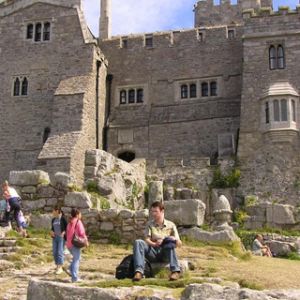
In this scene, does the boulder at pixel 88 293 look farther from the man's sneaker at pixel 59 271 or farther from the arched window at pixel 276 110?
the arched window at pixel 276 110

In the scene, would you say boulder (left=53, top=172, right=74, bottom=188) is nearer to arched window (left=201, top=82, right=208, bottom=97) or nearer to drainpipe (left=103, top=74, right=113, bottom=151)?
drainpipe (left=103, top=74, right=113, bottom=151)

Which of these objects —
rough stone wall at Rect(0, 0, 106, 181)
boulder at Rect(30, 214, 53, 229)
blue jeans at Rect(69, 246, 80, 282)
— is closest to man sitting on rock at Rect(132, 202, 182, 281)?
blue jeans at Rect(69, 246, 80, 282)

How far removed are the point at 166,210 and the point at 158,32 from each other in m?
22.4

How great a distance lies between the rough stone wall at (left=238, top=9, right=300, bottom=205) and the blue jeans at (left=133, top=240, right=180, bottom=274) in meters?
18.5

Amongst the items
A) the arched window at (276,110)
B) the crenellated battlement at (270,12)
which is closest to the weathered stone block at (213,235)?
the arched window at (276,110)

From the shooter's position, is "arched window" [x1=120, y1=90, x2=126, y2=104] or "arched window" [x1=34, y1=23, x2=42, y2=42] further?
"arched window" [x1=120, y1=90, x2=126, y2=104]

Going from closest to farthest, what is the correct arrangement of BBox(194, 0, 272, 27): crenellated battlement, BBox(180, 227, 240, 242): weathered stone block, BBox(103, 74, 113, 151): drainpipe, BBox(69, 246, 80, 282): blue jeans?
BBox(69, 246, 80, 282): blue jeans
BBox(180, 227, 240, 242): weathered stone block
BBox(103, 74, 113, 151): drainpipe
BBox(194, 0, 272, 27): crenellated battlement

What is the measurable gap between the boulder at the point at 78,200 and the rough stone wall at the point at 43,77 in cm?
1495

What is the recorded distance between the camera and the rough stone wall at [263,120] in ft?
97.7

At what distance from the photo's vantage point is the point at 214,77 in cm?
3556

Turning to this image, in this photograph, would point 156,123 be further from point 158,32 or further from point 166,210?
point 166,210

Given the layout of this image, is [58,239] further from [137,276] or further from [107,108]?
[107,108]

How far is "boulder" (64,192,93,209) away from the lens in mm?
17375

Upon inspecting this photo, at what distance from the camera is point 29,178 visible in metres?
19.1
